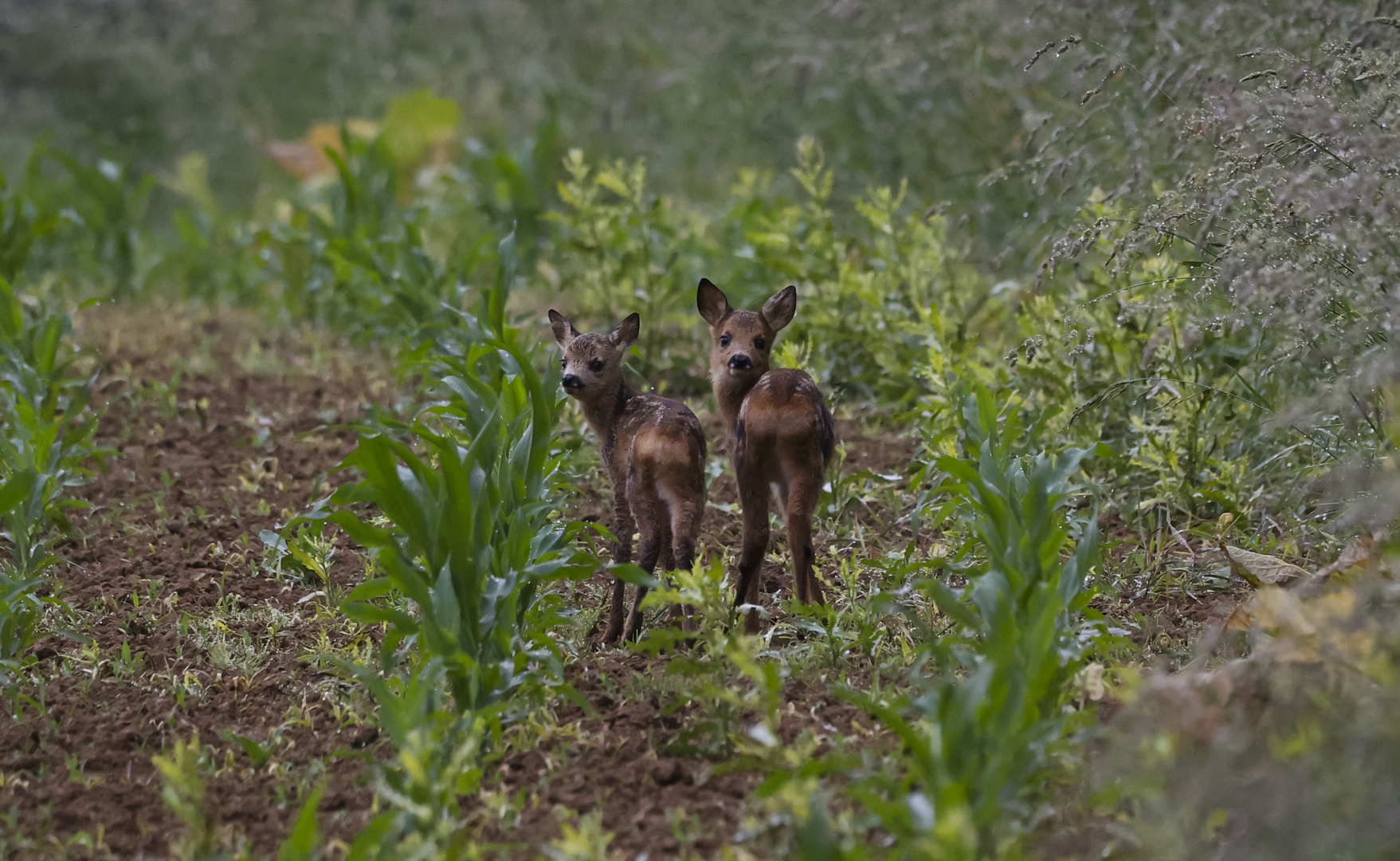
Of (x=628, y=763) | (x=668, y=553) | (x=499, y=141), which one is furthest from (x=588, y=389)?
(x=499, y=141)

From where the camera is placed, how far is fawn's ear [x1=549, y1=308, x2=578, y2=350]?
4051 millimetres

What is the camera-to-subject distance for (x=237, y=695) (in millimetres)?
3369

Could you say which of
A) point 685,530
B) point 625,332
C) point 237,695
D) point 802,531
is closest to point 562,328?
point 625,332

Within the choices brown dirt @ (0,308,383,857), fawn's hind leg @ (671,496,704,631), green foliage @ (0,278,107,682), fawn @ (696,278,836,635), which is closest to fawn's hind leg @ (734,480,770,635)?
fawn @ (696,278,836,635)

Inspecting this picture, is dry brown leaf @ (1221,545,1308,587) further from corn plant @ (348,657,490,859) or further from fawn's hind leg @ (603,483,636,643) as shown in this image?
corn plant @ (348,657,490,859)

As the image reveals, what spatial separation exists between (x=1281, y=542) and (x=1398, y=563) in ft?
4.37

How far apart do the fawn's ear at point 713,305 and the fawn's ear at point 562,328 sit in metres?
0.43

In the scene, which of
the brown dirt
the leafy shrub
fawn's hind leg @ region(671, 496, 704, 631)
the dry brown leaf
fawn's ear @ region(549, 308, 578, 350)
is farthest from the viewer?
fawn's ear @ region(549, 308, 578, 350)

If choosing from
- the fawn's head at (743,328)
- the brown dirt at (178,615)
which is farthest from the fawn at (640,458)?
the brown dirt at (178,615)

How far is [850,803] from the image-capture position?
8.73ft

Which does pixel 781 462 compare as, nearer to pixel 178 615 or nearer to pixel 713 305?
pixel 713 305

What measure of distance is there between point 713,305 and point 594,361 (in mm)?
459

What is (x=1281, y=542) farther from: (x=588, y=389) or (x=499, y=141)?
(x=499, y=141)

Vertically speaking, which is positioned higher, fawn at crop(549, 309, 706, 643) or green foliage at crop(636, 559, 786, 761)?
fawn at crop(549, 309, 706, 643)
